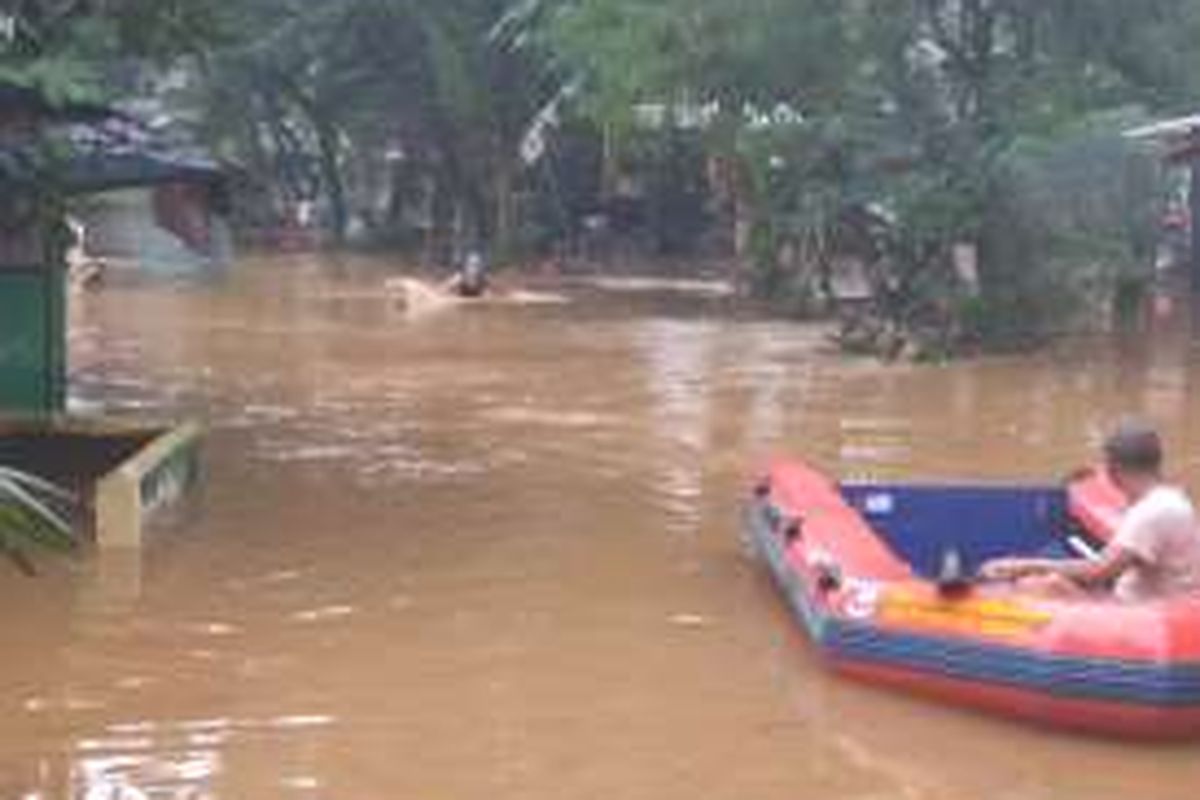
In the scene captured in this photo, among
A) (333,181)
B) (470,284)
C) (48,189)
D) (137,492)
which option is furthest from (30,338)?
(333,181)

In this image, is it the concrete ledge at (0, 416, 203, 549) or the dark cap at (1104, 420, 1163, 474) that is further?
the concrete ledge at (0, 416, 203, 549)

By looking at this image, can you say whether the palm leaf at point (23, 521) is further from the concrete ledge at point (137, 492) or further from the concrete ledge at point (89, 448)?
the concrete ledge at point (89, 448)

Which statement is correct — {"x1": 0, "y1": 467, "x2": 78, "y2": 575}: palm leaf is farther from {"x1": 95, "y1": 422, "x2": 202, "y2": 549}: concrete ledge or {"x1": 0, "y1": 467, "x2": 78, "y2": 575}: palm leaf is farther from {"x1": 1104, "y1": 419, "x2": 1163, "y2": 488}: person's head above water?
{"x1": 95, "y1": 422, "x2": 202, "y2": 549}: concrete ledge

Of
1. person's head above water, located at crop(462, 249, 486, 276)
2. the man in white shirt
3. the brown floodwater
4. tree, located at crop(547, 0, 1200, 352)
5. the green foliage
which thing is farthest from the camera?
person's head above water, located at crop(462, 249, 486, 276)

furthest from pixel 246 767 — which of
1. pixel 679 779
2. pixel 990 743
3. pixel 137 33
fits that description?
pixel 137 33

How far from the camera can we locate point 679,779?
9211 mm

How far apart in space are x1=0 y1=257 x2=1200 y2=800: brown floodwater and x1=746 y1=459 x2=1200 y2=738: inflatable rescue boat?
0.14m

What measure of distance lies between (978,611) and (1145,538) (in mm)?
702

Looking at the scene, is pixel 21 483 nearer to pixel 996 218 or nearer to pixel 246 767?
pixel 246 767

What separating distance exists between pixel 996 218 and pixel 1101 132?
5.05 ft

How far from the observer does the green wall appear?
1673cm

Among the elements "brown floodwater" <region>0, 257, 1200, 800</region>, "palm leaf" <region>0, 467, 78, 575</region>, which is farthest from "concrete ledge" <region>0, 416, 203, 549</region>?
"palm leaf" <region>0, 467, 78, 575</region>

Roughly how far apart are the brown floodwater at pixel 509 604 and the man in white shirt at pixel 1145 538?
0.68 m

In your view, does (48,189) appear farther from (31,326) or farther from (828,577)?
(828,577)
